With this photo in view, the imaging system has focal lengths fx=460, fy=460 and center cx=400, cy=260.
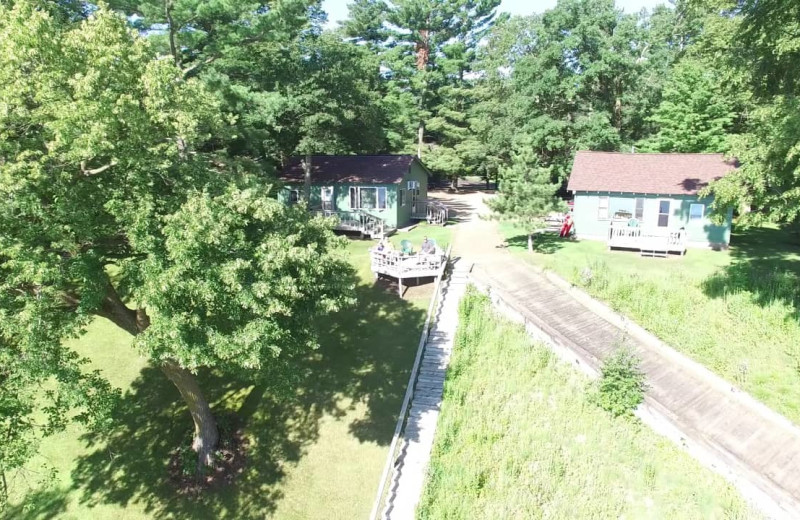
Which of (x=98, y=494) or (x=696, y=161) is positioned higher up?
(x=696, y=161)

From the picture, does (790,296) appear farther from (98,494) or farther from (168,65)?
(98,494)

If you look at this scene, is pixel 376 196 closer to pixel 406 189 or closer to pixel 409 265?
pixel 406 189

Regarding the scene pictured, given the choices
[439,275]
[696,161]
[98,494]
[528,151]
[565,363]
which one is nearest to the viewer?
[98,494]

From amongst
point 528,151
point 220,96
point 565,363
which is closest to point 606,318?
point 565,363

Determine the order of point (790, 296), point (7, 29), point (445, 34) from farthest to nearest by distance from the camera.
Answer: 1. point (445, 34)
2. point (790, 296)
3. point (7, 29)

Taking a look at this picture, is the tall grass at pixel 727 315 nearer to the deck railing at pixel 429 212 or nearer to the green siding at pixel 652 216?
the green siding at pixel 652 216

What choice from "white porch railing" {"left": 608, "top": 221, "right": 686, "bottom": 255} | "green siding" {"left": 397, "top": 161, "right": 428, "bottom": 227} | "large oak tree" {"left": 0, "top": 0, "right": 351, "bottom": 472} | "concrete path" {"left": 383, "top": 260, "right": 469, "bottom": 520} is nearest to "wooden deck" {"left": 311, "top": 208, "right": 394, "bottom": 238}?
"green siding" {"left": 397, "top": 161, "right": 428, "bottom": 227}

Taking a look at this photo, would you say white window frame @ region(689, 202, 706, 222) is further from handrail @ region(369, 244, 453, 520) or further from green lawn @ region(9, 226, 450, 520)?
green lawn @ region(9, 226, 450, 520)
